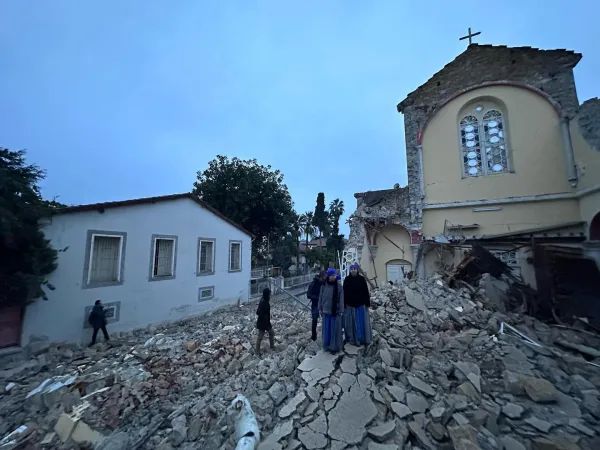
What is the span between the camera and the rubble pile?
3252 millimetres

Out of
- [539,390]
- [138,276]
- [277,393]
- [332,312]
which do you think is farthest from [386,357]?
[138,276]

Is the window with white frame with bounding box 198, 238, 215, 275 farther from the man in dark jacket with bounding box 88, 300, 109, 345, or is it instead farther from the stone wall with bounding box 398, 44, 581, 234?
the stone wall with bounding box 398, 44, 581, 234

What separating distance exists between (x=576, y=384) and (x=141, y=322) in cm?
1156

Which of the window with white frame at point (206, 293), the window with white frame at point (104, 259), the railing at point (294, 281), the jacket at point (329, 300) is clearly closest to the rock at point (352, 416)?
the jacket at point (329, 300)

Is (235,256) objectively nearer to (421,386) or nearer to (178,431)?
(178,431)

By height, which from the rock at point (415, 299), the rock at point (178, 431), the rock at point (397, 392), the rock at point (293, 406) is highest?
the rock at point (415, 299)

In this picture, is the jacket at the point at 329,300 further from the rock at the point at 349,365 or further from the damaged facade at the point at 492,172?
the damaged facade at the point at 492,172

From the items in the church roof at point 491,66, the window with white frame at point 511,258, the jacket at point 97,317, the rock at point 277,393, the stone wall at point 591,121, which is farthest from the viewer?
the church roof at point 491,66

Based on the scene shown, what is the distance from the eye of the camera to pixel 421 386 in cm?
385

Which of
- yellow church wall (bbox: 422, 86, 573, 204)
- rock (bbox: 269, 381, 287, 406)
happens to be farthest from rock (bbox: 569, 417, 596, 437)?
yellow church wall (bbox: 422, 86, 573, 204)

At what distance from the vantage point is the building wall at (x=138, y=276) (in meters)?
7.51

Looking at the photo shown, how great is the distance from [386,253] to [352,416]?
9.38 meters

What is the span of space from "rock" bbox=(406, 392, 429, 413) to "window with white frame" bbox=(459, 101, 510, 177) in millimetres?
9609

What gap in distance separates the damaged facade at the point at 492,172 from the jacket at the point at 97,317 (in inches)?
391
